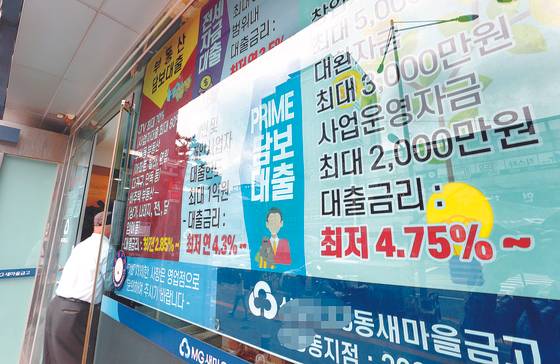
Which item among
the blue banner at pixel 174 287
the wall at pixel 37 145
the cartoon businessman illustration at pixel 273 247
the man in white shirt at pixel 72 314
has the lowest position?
the man in white shirt at pixel 72 314

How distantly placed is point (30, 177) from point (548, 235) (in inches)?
165

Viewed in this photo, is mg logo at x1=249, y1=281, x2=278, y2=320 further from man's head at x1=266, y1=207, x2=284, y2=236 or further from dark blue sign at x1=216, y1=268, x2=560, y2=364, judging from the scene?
man's head at x1=266, y1=207, x2=284, y2=236

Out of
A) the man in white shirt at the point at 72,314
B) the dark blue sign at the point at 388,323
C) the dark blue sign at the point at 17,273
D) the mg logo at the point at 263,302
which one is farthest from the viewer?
the dark blue sign at the point at 17,273

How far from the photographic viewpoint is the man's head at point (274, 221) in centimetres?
72

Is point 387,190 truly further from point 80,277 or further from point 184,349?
point 80,277

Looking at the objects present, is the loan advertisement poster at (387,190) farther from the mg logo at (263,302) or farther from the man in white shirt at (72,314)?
the man in white shirt at (72,314)

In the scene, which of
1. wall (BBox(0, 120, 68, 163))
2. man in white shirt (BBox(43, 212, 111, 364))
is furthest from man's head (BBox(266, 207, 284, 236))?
wall (BBox(0, 120, 68, 163))

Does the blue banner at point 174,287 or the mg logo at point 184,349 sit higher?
the blue banner at point 174,287

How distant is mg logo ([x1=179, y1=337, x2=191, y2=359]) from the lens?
0.88 metres

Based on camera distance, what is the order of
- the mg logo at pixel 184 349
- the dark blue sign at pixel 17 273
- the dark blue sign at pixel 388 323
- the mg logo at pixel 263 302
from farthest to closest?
1. the dark blue sign at pixel 17 273
2. the mg logo at pixel 184 349
3. the mg logo at pixel 263 302
4. the dark blue sign at pixel 388 323

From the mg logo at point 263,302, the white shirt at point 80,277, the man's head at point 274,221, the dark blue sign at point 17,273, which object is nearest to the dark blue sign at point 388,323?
the mg logo at point 263,302

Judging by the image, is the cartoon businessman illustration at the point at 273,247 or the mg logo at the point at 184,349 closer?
the cartoon businessman illustration at the point at 273,247

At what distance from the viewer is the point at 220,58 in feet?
3.62

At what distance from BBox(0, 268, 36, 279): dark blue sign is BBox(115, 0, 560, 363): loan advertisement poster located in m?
3.13
